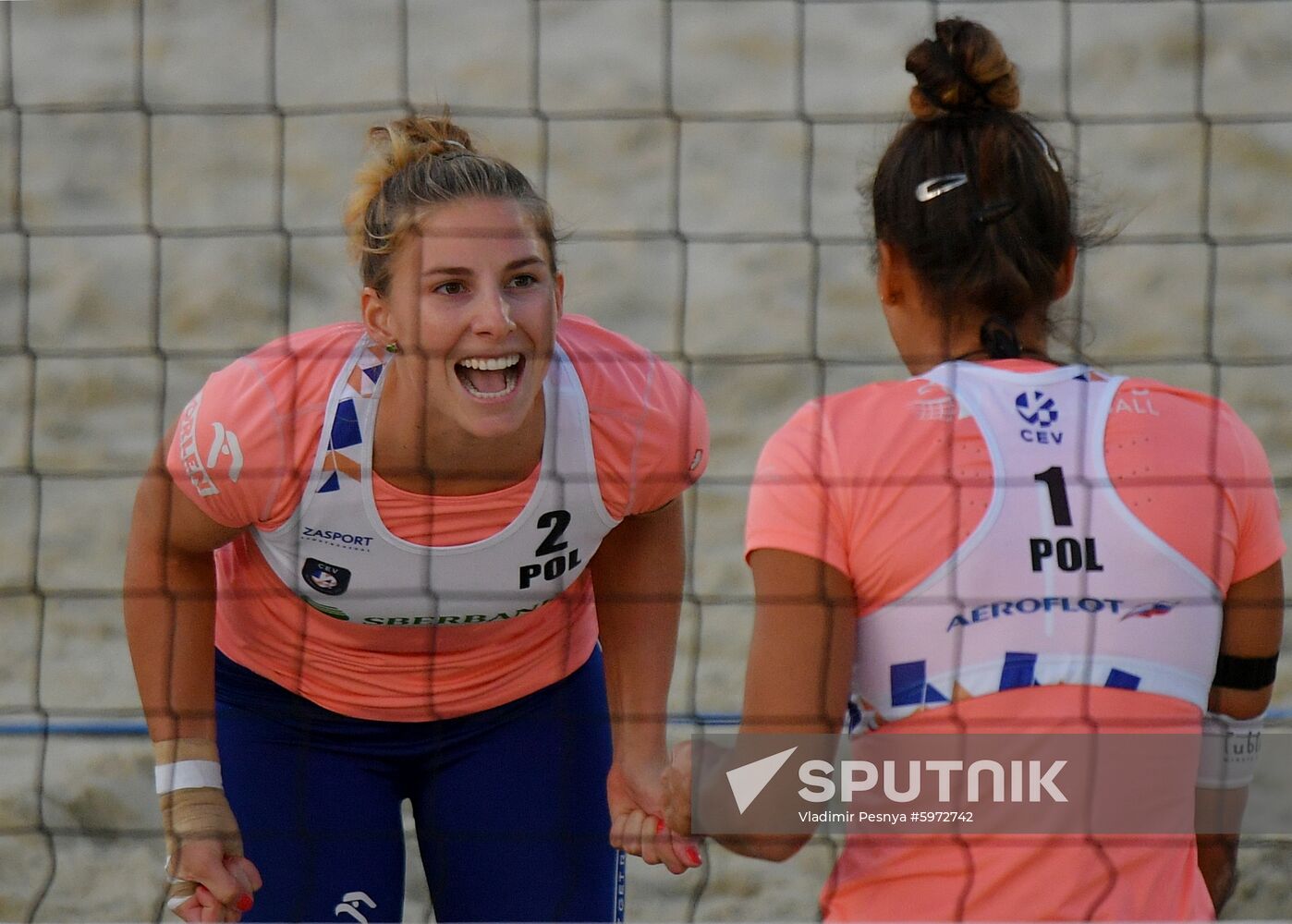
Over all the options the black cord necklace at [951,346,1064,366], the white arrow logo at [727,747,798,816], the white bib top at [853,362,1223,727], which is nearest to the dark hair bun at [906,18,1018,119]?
the black cord necklace at [951,346,1064,366]

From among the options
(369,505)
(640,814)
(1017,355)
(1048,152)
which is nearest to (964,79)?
(1048,152)

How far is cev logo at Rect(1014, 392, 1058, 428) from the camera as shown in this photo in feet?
4.44

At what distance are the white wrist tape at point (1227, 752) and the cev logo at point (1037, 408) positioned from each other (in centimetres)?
39

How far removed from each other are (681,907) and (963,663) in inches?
55.7

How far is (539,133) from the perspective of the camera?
4047 millimetres

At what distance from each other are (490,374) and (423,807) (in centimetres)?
57

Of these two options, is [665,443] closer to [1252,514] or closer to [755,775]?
[755,775]

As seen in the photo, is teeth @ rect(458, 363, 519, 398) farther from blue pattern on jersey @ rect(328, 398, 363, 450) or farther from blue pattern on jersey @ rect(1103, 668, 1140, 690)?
blue pattern on jersey @ rect(1103, 668, 1140, 690)

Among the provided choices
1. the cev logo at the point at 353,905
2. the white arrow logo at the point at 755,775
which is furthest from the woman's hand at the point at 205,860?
the white arrow logo at the point at 755,775

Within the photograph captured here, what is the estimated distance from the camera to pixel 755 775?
1404mm

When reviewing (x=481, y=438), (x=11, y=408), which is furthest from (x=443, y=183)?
(x=11, y=408)

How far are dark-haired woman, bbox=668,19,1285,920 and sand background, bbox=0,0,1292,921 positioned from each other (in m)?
1.65

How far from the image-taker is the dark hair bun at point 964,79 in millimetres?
1549

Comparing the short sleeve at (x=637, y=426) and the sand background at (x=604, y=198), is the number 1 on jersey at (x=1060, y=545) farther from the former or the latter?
the sand background at (x=604, y=198)
